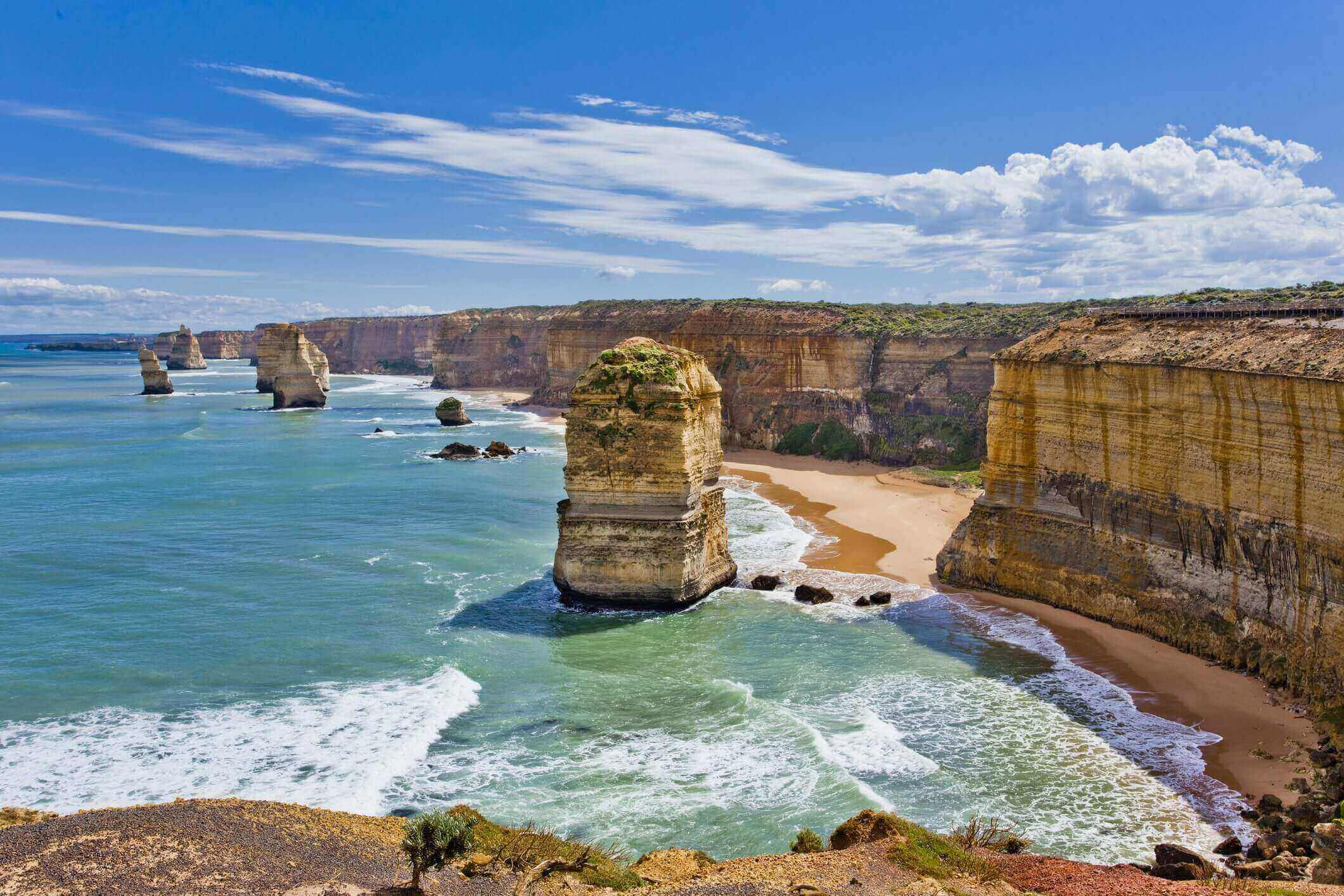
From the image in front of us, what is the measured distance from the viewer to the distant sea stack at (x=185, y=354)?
545 ft

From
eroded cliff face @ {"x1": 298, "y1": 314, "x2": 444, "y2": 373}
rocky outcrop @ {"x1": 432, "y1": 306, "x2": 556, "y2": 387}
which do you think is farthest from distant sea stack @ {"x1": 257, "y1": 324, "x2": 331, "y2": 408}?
eroded cliff face @ {"x1": 298, "y1": 314, "x2": 444, "y2": 373}

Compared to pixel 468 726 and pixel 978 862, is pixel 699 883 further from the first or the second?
pixel 468 726

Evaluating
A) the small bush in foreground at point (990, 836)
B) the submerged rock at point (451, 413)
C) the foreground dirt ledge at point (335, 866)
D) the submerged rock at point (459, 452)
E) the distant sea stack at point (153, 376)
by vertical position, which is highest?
the distant sea stack at point (153, 376)

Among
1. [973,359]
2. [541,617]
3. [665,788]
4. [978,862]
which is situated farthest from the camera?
[973,359]

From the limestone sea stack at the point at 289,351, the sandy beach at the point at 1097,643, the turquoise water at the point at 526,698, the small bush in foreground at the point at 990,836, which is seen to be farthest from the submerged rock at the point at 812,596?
the limestone sea stack at the point at 289,351

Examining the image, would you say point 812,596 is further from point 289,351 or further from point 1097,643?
point 289,351

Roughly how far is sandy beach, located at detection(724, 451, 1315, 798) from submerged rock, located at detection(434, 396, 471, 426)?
119 ft

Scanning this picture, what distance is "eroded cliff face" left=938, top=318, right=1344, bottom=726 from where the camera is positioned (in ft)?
60.4

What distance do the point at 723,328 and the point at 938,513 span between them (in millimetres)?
30095

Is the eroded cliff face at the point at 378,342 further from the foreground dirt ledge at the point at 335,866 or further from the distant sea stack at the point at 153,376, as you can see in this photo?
the foreground dirt ledge at the point at 335,866

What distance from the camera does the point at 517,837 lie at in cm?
1239

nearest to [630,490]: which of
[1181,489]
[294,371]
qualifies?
[1181,489]

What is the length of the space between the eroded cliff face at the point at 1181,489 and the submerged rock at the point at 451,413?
54.1 meters

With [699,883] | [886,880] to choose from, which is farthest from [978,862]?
[699,883]
